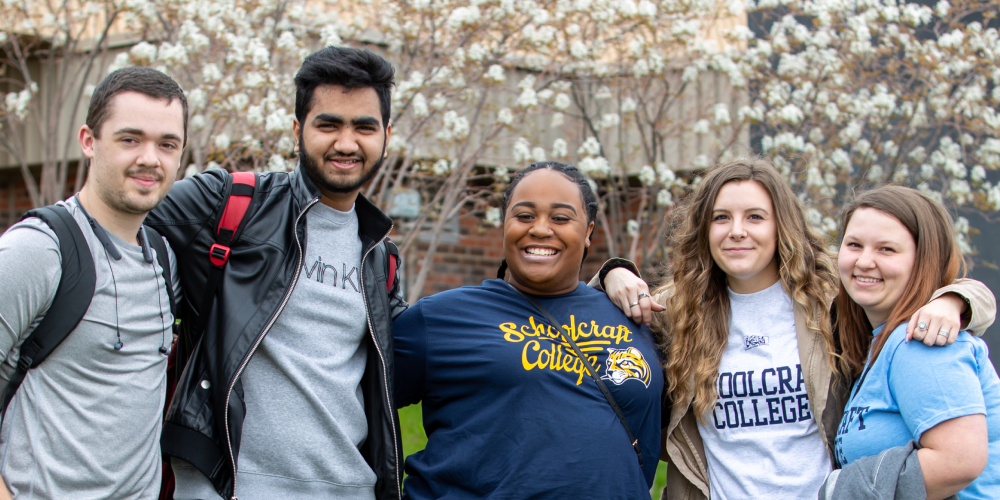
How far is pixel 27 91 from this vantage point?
6.39 m

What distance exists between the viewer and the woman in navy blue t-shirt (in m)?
2.84

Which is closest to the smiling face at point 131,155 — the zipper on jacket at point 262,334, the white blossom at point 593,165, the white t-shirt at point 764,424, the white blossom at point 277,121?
the zipper on jacket at point 262,334

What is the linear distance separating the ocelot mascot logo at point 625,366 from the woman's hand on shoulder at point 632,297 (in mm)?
172

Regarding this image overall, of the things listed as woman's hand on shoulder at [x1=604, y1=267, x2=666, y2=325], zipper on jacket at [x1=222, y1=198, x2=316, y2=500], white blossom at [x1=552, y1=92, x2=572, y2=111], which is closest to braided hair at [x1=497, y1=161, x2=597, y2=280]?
woman's hand on shoulder at [x1=604, y1=267, x2=666, y2=325]

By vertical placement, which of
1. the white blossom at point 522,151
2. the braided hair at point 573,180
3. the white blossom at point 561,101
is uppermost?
the white blossom at point 561,101

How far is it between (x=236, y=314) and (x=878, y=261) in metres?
2.06

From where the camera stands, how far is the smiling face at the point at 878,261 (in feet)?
9.29

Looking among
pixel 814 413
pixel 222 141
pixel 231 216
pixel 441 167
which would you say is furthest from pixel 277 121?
pixel 814 413

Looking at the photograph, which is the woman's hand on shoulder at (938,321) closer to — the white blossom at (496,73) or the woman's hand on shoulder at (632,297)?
the woman's hand on shoulder at (632,297)

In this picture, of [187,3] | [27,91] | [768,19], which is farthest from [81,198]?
[768,19]

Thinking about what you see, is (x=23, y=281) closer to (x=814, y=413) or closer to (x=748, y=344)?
(x=748, y=344)

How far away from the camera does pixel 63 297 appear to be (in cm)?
230

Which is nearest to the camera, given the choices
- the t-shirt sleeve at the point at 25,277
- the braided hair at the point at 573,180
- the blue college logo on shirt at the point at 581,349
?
the t-shirt sleeve at the point at 25,277

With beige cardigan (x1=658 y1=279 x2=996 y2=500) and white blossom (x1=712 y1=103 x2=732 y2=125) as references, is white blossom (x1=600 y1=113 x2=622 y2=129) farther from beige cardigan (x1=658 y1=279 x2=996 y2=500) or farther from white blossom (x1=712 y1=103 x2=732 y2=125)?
beige cardigan (x1=658 y1=279 x2=996 y2=500)
